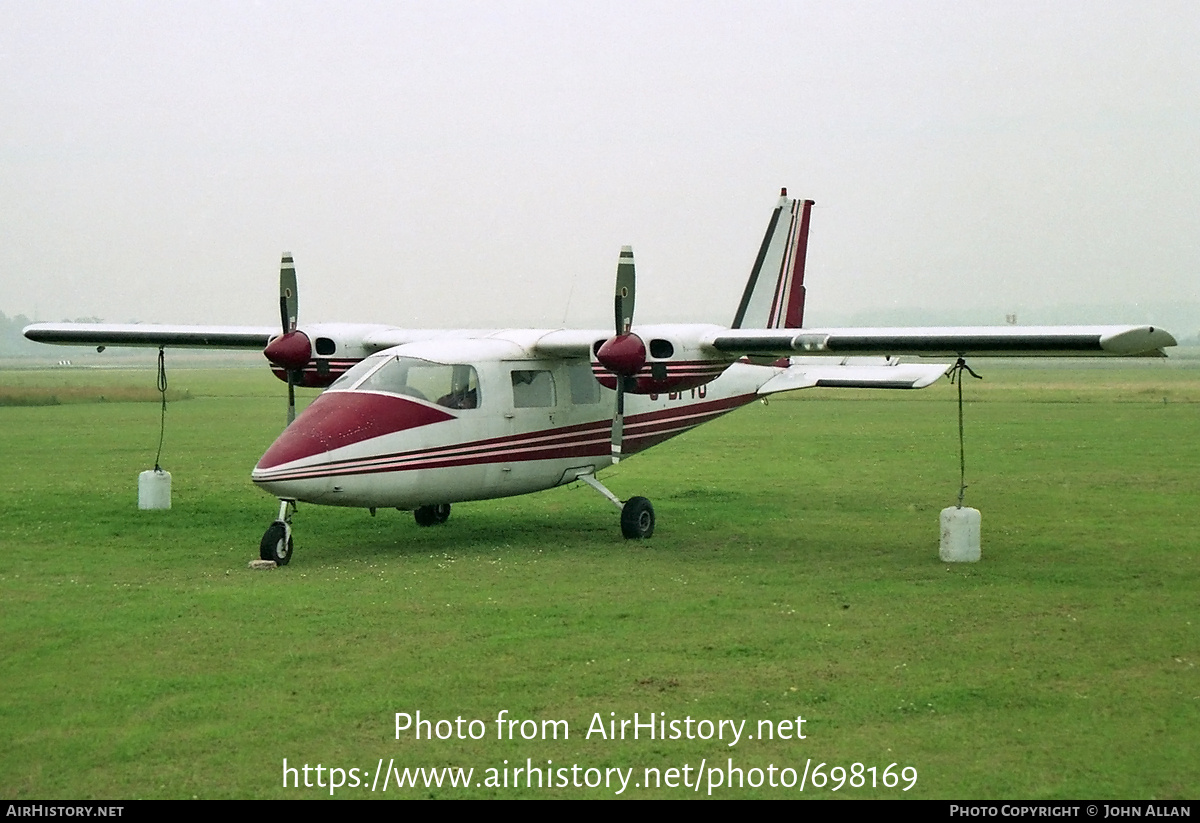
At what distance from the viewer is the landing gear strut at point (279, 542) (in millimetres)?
14305

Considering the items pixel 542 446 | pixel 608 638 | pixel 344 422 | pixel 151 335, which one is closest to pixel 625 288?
pixel 542 446

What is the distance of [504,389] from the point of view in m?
16.5

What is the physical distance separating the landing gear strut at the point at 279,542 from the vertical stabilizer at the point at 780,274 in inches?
332

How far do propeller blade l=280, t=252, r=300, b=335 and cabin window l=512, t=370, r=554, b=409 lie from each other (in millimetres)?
3297

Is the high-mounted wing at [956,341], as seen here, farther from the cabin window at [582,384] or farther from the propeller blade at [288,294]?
the propeller blade at [288,294]

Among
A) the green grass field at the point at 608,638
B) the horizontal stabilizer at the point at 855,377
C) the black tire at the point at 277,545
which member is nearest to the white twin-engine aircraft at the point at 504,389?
the black tire at the point at 277,545

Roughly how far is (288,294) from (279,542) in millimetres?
4341

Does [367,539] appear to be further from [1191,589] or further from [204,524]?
[1191,589]

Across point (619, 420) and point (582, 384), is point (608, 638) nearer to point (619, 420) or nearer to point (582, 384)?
point (619, 420)

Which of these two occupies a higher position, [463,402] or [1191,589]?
[463,402]

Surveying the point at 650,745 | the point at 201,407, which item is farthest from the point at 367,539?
the point at 201,407

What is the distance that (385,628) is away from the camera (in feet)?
36.4

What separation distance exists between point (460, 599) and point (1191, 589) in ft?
23.9

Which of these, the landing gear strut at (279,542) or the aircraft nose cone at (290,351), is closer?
the landing gear strut at (279,542)
